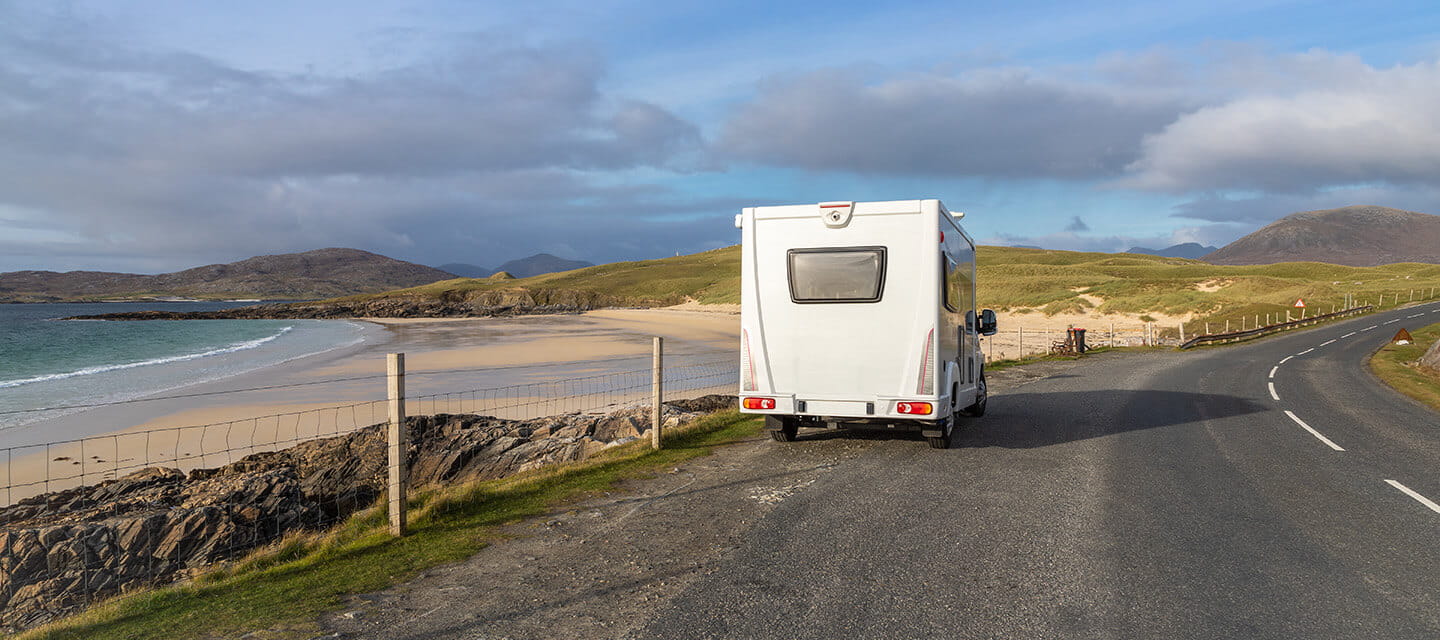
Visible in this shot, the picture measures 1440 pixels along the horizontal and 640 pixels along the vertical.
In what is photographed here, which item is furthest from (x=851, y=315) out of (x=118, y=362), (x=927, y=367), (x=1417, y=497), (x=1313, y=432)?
(x=118, y=362)

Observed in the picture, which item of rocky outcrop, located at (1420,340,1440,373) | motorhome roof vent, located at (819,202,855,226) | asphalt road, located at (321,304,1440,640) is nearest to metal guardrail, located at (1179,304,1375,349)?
rocky outcrop, located at (1420,340,1440,373)

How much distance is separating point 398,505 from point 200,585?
1.47m

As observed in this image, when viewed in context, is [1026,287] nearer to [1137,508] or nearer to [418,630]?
[1137,508]

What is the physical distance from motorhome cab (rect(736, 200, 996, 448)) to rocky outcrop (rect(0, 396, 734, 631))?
10.7 ft

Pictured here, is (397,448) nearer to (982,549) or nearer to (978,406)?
(982,549)

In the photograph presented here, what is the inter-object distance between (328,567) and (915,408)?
20.6 ft

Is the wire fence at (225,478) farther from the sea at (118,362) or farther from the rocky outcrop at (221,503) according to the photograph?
the sea at (118,362)

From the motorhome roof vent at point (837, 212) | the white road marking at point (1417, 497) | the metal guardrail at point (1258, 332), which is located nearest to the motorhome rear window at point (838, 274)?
the motorhome roof vent at point (837, 212)

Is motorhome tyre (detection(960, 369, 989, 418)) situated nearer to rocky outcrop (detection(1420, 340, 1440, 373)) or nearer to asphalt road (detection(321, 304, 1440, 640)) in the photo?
asphalt road (detection(321, 304, 1440, 640))

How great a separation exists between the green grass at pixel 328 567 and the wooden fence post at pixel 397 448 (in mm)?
171

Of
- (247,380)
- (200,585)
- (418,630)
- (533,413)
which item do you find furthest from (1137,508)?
(247,380)

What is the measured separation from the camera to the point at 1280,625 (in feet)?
15.1

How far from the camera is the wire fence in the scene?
7.71 meters

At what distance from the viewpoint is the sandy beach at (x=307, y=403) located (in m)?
14.6
